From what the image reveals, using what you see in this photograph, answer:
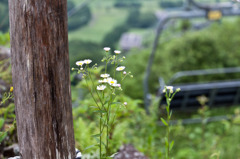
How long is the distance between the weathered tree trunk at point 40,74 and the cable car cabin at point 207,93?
3.40 m

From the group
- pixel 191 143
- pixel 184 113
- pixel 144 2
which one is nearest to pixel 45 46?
pixel 191 143

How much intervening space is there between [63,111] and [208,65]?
4.77 m

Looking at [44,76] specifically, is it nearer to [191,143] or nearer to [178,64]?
[191,143]

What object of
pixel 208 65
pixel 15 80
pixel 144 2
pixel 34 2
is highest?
pixel 144 2

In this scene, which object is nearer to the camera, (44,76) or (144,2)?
(44,76)

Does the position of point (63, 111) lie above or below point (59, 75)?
below

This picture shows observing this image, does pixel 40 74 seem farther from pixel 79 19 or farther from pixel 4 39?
pixel 79 19

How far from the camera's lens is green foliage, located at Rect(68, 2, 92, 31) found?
4950mm

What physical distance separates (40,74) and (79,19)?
4228 millimetres

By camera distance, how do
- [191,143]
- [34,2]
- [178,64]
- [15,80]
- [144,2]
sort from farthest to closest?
[144,2], [178,64], [191,143], [15,80], [34,2]

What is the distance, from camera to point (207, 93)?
488cm

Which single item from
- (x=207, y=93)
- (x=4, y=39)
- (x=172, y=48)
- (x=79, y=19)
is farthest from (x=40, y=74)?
(x=172, y=48)

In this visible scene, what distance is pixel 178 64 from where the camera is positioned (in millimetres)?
5574

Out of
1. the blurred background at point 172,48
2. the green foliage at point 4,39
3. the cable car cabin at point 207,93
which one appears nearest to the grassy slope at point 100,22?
the blurred background at point 172,48
